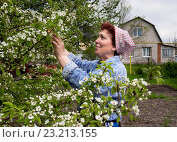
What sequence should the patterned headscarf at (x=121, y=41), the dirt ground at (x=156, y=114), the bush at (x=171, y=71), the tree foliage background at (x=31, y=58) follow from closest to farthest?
the tree foliage background at (x=31, y=58) → the patterned headscarf at (x=121, y=41) → the dirt ground at (x=156, y=114) → the bush at (x=171, y=71)

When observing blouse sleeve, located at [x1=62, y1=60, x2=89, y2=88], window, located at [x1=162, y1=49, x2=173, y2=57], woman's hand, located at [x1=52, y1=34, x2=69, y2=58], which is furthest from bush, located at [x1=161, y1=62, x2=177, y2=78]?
window, located at [x1=162, y1=49, x2=173, y2=57]

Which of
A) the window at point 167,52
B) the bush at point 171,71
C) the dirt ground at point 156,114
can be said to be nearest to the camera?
the dirt ground at point 156,114

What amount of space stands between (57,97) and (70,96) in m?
0.16

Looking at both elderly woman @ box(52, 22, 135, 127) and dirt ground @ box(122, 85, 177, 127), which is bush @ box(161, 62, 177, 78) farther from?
elderly woman @ box(52, 22, 135, 127)

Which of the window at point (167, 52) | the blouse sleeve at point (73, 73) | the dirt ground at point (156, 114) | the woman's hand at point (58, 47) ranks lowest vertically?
the dirt ground at point (156, 114)

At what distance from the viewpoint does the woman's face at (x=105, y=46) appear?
275 cm

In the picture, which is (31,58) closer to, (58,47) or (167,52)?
(58,47)

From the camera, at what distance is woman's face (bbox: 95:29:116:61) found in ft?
9.02

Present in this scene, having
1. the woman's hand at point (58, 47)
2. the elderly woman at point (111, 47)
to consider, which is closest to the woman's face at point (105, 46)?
the elderly woman at point (111, 47)

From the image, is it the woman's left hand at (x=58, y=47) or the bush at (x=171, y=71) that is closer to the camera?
the woman's left hand at (x=58, y=47)

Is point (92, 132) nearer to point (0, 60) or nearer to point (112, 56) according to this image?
point (112, 56)

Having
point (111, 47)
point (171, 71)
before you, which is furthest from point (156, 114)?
point (171, 71)

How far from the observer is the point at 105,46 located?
2748 millimetres

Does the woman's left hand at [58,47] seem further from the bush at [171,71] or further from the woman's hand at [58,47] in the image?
the bush at [171,71]
